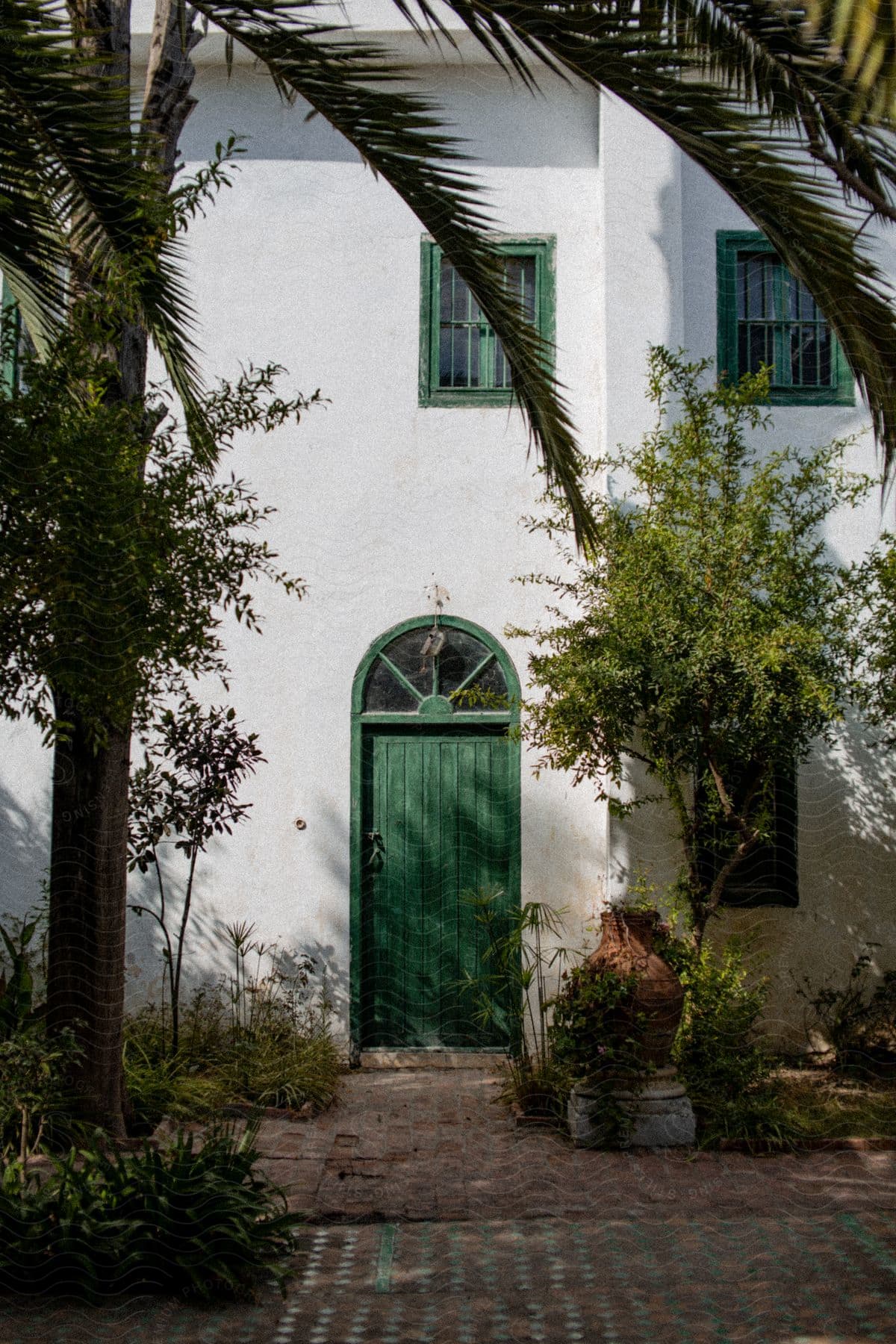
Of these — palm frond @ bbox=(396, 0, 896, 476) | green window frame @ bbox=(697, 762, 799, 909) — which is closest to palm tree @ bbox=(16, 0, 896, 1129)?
palm frond @ bbox=(396, 0, 896, 476)

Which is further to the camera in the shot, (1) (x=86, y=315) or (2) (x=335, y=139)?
(2) (x=335, y=139)

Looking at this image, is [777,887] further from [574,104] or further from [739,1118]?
[574,104]

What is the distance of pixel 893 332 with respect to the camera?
4.41m

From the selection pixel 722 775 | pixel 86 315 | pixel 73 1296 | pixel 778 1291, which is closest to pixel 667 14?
pixel 86 315

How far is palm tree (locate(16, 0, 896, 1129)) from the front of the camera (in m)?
4.03

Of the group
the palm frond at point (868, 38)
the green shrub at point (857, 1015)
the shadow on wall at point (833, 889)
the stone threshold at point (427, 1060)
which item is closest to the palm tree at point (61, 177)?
the palm frond at point (868, 38)

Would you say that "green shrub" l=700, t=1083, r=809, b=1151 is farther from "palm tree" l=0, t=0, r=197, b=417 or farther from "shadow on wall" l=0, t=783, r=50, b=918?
"palm tree" l=0, t=0, r=197, b=417

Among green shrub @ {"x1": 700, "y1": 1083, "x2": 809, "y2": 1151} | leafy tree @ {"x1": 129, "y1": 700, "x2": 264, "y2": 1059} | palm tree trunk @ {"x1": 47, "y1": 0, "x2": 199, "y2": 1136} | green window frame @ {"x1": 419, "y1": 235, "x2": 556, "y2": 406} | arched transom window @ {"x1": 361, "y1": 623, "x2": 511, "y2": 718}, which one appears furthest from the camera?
green window frame @ {"x1": 419, "y1": 235, "x2": 556, "y2": 406}

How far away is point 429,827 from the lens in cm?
763

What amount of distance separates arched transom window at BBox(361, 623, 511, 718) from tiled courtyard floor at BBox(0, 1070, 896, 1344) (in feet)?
7.59

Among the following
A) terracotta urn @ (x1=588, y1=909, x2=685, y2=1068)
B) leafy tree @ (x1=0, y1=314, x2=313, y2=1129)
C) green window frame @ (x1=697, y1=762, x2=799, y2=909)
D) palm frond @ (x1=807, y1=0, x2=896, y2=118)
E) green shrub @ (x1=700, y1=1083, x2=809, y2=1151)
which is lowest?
green shrub @ (x1=700, y1=1083, x2=809, y2=1151)

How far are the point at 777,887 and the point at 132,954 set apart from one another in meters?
3.67

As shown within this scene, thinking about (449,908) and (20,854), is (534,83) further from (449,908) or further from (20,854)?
(20,854)

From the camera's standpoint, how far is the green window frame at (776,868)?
749 centimetres
